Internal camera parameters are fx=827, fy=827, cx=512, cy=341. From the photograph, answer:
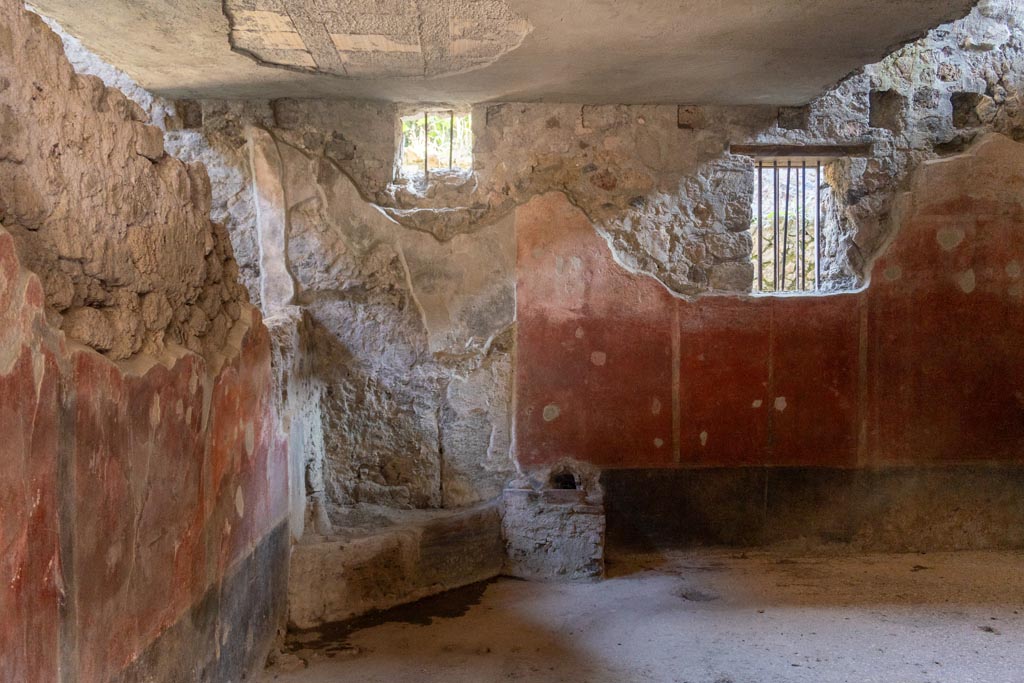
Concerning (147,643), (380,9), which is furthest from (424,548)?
(380,9)

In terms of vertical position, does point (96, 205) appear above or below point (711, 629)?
above

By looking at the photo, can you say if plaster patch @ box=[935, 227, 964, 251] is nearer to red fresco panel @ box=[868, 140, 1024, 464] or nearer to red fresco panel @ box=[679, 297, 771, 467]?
red fresco panel @ box=[868, 140, 1024, 464]

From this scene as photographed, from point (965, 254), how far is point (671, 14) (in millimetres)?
2280

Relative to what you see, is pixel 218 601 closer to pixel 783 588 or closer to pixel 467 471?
pixel 467 471

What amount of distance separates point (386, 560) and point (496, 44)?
2146 millimetres

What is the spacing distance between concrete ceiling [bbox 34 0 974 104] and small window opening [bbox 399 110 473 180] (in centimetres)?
32

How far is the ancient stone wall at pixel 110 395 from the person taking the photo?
1.35 meters

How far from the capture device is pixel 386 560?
3482 mm

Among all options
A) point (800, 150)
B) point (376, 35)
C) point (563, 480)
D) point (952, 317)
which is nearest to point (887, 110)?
point (800, 150)

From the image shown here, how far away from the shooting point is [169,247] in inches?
81.6

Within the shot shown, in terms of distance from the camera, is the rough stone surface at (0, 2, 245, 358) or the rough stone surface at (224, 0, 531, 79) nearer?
the rough stone surface at (0, 2, 245, 358)

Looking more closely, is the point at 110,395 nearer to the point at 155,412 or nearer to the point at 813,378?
the point at 155,412

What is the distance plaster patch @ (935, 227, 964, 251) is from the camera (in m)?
4.19

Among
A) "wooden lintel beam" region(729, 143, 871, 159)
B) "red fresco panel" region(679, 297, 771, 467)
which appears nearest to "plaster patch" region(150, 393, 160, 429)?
"red fresco panel" region(679, 297, 771, 467)
